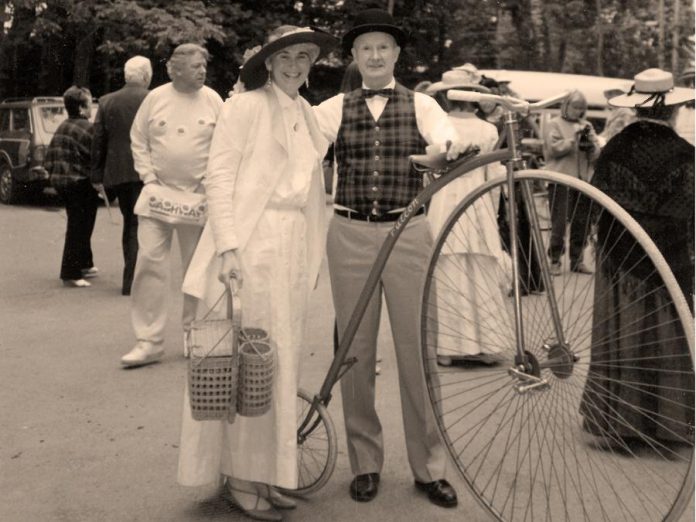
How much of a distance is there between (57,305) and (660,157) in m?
5.88

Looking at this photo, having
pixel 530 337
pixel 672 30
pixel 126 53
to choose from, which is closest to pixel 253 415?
pixel 530 337

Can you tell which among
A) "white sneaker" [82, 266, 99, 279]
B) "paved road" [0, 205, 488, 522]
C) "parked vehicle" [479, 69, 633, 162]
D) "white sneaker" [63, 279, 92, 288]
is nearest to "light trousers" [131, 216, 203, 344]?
"paved road" [0, 205, 488, 522]

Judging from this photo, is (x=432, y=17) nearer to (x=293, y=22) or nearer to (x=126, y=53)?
(x=293, y=22)

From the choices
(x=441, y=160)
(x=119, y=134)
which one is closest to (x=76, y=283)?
(x=119, y=134)

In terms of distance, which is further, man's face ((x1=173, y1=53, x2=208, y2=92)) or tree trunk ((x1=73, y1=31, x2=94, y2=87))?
tree trunk ((x1=73, y1=31, x2=94, y2=87))

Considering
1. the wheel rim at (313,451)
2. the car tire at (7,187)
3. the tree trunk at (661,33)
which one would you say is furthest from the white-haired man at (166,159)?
the tree trunk at (661,33)

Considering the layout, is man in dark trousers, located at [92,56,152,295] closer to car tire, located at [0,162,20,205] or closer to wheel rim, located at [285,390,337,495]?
wheel rim, located at [285,390,337,495]

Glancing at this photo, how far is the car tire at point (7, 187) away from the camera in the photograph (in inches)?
702

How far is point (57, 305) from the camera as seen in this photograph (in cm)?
927

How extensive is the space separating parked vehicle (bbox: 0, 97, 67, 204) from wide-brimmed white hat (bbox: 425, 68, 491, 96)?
1061 centimetres

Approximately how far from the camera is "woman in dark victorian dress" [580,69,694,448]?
5094 mm

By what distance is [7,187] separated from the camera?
18.0 meters

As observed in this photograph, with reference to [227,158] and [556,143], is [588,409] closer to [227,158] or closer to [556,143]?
[227,158]

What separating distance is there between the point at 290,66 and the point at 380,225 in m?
0.79
